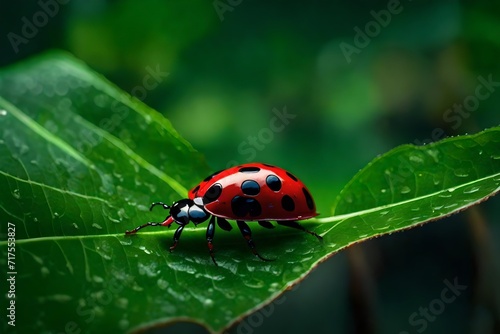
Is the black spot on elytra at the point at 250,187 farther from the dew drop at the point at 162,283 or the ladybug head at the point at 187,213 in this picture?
the dew drop at the point at 162,283

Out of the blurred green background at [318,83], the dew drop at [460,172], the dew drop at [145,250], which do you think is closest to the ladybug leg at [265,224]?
the dew drop at [145,250]

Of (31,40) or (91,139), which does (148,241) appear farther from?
(31,40)

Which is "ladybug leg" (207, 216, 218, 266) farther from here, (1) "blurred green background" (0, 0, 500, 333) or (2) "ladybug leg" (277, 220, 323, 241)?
(1) "blurred green background" (0, 0, 500, 333)

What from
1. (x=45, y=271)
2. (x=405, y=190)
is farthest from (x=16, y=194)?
(x=405, y=190)

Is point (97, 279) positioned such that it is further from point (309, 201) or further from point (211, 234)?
point (309, 201)

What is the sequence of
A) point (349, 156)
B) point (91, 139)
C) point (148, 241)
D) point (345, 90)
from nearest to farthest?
point (148, 241), point (91, 139), point (349, 156), point (345, 90)

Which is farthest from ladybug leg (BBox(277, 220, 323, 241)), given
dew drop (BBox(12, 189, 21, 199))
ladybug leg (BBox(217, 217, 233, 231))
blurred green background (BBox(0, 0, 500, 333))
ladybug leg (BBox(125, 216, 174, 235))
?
blurred green background (BBox(0, 0, 500, 333))

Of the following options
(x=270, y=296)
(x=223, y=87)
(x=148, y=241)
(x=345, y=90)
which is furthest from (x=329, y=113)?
(x=270, y=296)

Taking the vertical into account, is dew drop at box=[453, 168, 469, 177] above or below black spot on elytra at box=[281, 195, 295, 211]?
below
